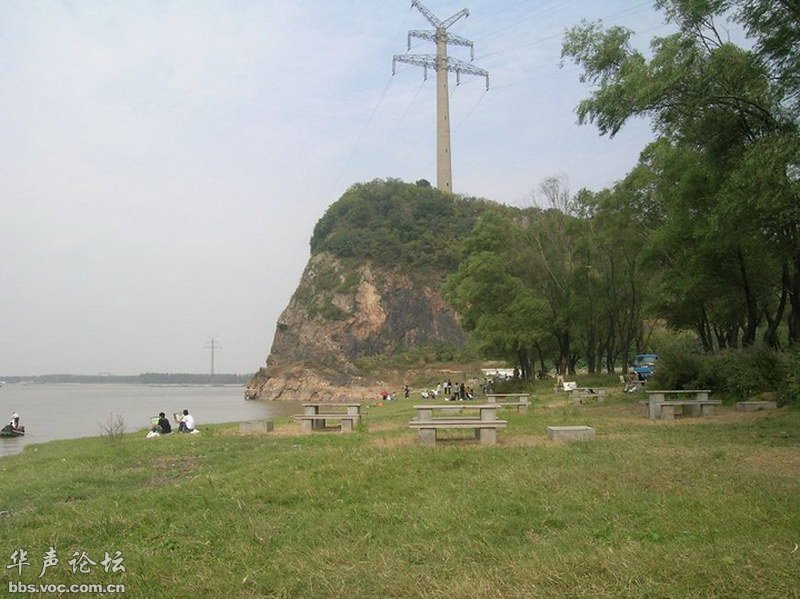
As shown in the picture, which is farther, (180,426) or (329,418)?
(180,426)

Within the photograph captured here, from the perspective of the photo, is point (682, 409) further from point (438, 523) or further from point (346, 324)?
point (346, 324)

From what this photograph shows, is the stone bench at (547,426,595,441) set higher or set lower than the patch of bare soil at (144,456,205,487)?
higher

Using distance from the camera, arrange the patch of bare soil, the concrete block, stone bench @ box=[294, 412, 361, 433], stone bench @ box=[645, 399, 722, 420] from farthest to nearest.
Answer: the concrete block → stone bench @ box=[294, 412, 361, 433] → stone bench @ box=[645, 399, 722, 420] → the patch of bare soil

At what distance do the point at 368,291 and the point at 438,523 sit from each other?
3863 inches

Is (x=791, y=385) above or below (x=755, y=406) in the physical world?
above

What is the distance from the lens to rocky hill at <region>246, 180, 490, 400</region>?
96625 millimetres

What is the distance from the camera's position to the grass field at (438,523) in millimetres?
4316

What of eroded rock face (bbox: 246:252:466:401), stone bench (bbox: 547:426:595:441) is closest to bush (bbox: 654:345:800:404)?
stone bench (bbox: 547:426:595:441)

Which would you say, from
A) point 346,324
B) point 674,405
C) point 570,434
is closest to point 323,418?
point 570,434

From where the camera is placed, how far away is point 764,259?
20.2m

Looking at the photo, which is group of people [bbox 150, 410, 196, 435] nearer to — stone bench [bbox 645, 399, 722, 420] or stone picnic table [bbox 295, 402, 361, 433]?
stone picnic table [bbox 295, 402, 361, 433]

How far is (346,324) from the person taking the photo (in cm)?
10069

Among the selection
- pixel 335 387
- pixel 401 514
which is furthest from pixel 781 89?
pixel 335 387

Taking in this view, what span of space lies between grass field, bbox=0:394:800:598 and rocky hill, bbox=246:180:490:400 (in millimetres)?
82305
